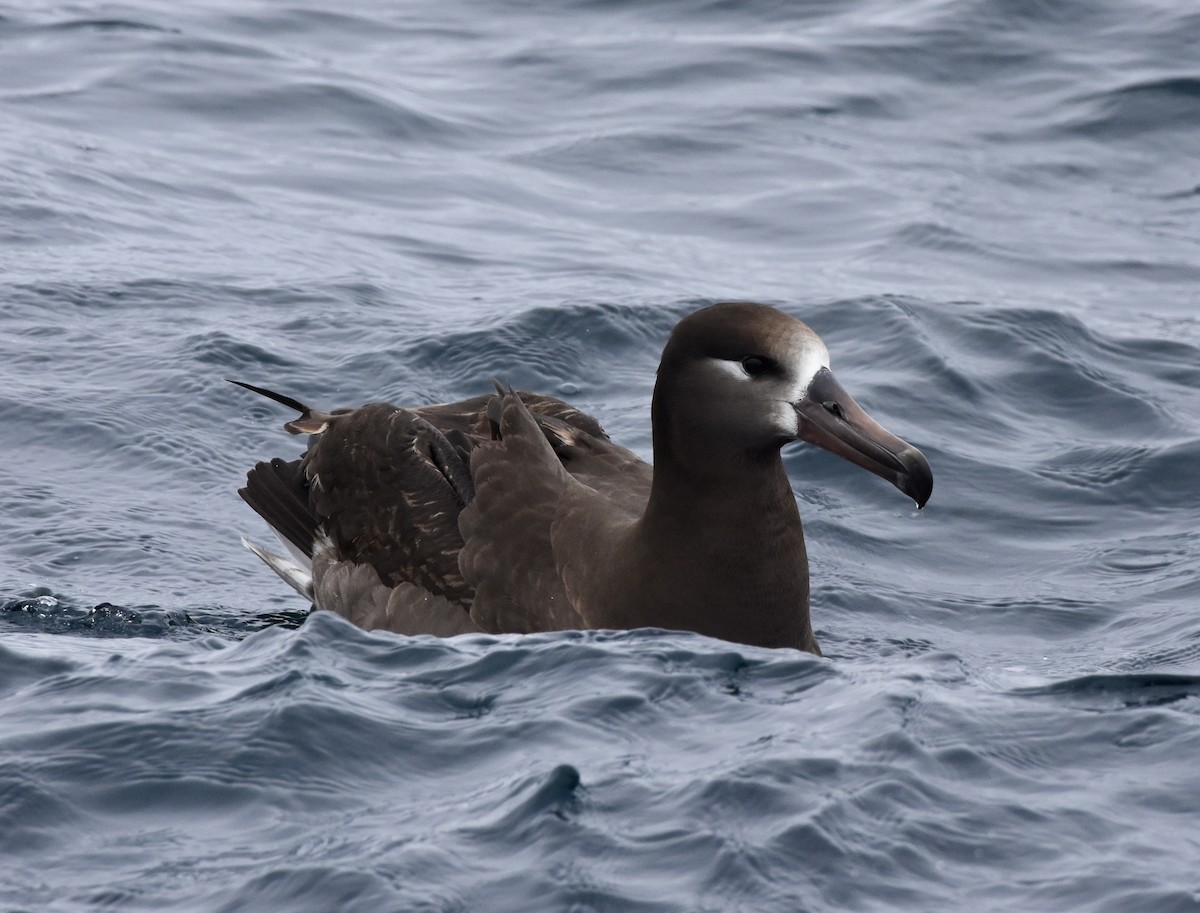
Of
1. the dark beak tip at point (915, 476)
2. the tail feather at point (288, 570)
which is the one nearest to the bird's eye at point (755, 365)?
the dark beak tip at point (915, 476)

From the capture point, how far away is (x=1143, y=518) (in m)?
10.1

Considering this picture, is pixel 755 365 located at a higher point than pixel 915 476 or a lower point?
higher

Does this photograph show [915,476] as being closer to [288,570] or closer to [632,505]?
[632,505]

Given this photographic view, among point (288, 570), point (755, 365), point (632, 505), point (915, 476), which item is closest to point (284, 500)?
point (288, 570)

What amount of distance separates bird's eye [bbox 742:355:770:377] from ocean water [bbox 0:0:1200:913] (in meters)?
1.04

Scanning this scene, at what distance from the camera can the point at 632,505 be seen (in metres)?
7.97

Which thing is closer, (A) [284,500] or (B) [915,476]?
(B) [915,476]

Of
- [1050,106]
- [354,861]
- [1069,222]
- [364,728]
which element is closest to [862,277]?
[1069,222]

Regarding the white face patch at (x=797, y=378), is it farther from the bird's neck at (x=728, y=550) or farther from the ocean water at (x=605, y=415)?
the ocean water at (x=605, y=415)

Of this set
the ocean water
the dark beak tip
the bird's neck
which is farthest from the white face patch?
the ocean water

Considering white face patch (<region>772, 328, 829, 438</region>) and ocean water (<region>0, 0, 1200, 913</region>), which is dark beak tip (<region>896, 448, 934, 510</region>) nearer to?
white face patch (<region>772, 328, 829, 438</region>)

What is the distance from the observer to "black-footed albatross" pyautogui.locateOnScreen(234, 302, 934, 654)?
7.12m

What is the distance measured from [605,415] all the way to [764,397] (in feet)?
13.9

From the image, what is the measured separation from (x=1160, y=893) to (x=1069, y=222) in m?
10.7
